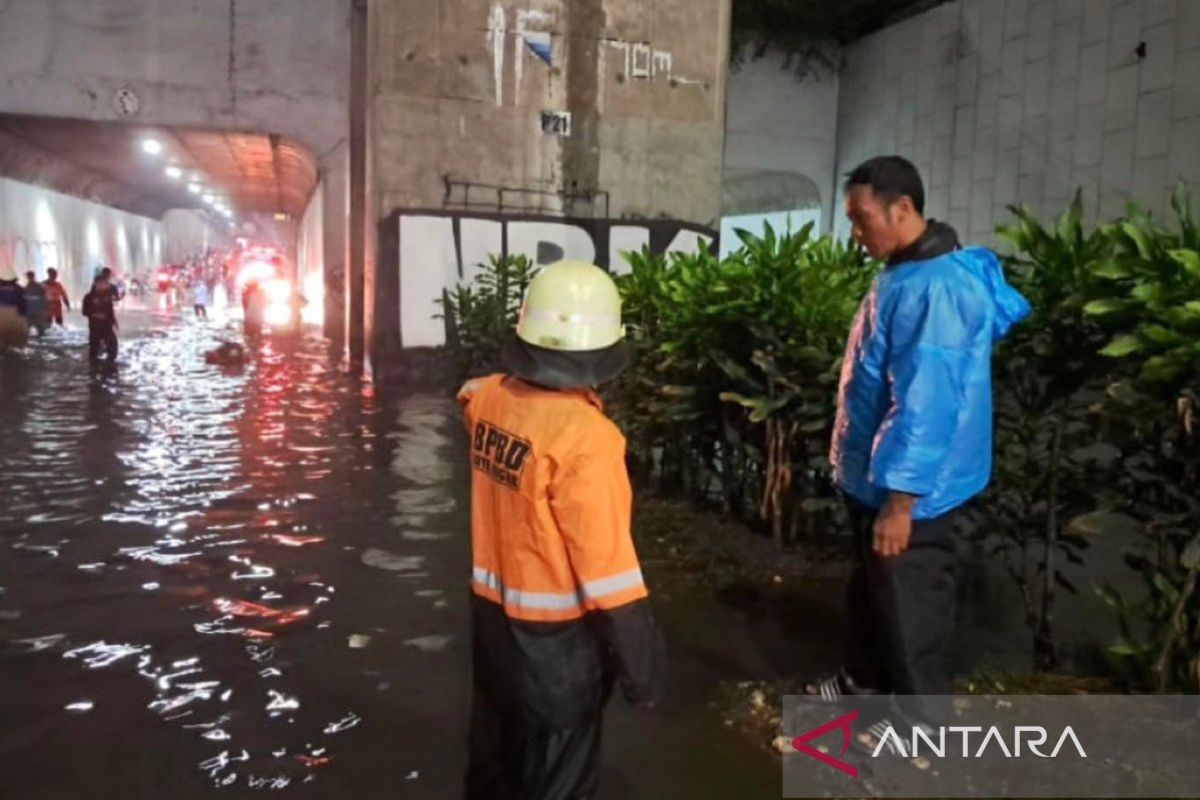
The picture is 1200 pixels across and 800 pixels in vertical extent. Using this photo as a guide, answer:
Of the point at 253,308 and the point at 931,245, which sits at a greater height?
the point at 931,245

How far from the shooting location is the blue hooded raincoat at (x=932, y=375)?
3.08 metres

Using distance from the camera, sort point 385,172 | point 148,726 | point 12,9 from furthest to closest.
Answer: point 12,9 < point 385,172 < point 148,726

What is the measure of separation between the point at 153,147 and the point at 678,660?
73.2ft

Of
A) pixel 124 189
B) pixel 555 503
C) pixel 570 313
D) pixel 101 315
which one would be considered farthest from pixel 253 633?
pixel 124 189

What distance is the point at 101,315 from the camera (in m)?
16.2

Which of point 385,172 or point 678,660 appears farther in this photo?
Answer: point 385,172

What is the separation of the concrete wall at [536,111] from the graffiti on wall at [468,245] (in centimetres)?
5

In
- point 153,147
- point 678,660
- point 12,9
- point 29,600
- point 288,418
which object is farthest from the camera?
point 153,147

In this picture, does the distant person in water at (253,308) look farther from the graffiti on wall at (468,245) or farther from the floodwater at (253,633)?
the floodwater at (253,633)

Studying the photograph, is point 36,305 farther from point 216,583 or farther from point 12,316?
point 216,583

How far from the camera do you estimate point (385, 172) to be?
13891 mm

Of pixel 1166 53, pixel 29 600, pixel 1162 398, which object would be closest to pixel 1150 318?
pixel 1162 398

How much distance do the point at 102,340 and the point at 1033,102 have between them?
49.5 feet

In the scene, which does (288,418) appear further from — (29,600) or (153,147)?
(153,147)
